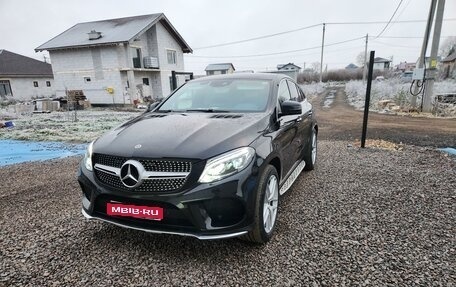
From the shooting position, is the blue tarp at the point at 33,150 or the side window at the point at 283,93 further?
the blue tarp at the point at 33,150

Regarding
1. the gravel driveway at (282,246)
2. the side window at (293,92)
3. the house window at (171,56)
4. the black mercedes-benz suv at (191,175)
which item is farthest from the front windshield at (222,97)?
the house window at (171,56)

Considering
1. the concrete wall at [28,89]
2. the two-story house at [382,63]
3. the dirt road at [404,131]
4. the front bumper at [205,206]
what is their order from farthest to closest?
the two-story house at [382,63]
the concrete wall at [28,89]
the dirt road at [404,131]
the front bumper at [205,206]

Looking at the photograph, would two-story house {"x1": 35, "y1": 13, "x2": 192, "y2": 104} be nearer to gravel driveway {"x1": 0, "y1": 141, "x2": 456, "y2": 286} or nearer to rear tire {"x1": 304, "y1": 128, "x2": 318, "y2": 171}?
rear tire {"x1": 304, "y1": 128, "x2": 318, "y2": 171}

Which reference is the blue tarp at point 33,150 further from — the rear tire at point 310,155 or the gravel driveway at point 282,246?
the rear tire at point 310,155

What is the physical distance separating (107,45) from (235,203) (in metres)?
22.9

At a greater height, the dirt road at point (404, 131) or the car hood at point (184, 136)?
the car hood at point (184, 136)

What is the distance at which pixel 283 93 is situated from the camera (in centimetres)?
374

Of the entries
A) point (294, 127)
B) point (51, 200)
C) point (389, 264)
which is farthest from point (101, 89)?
point (389, 264)

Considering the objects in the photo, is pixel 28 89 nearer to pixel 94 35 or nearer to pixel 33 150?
pixel 94 35

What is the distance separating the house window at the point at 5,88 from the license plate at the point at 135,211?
34.2m

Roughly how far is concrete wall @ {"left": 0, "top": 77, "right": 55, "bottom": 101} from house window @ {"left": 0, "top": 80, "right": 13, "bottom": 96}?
0.81 ft

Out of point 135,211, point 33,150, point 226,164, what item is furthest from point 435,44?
point 33,150

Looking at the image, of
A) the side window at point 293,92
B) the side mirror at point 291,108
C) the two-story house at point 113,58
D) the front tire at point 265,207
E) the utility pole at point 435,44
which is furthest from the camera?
the two-story house at point 113,58

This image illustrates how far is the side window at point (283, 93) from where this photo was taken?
3508mm
